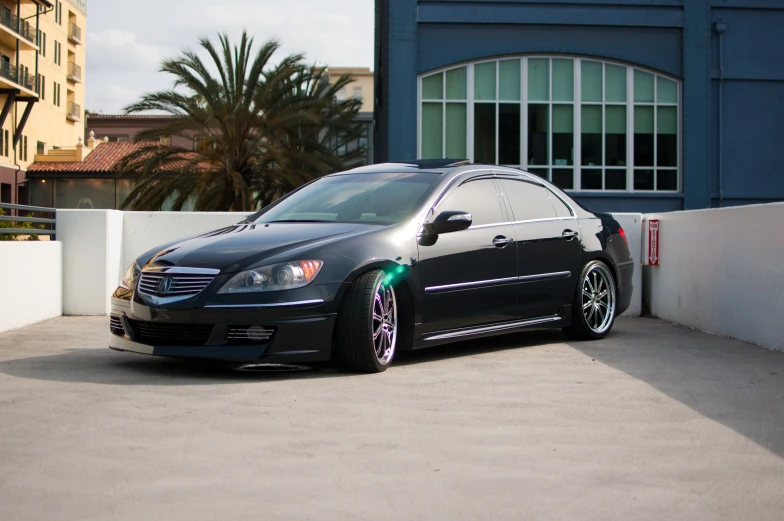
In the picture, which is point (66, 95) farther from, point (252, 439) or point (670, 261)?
point (252, 439)

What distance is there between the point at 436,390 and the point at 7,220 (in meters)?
6.64

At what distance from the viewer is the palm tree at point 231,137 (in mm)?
28234

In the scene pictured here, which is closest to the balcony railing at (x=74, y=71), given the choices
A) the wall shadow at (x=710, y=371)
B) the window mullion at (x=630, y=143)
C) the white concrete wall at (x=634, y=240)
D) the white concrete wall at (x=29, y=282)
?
the window mullion at (x=630, y=143)

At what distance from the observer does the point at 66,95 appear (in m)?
74.1

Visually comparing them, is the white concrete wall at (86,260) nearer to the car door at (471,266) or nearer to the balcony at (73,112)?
the car door at (471,266)

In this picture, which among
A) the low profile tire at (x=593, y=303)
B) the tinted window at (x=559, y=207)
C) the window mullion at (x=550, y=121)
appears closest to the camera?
the low profile tire at (x=593, y=303)

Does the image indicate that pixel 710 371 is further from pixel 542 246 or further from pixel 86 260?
pixel 86 260

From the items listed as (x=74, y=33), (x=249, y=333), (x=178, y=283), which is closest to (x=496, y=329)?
(x=249, y=333)

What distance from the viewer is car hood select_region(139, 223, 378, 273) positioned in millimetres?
7094

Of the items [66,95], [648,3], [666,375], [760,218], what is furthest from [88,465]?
[66,95]

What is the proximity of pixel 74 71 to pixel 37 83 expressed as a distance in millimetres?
11159

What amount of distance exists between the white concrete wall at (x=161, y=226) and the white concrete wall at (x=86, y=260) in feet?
1.62

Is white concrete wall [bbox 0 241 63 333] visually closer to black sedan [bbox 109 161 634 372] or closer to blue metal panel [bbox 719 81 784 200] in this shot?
black sedan [bbox 109 161 634 372]

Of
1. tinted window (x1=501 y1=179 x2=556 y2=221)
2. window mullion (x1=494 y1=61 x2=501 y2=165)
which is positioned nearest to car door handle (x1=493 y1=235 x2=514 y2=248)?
tinted window (x1=501 y1=179 x2=556 y2=221)
